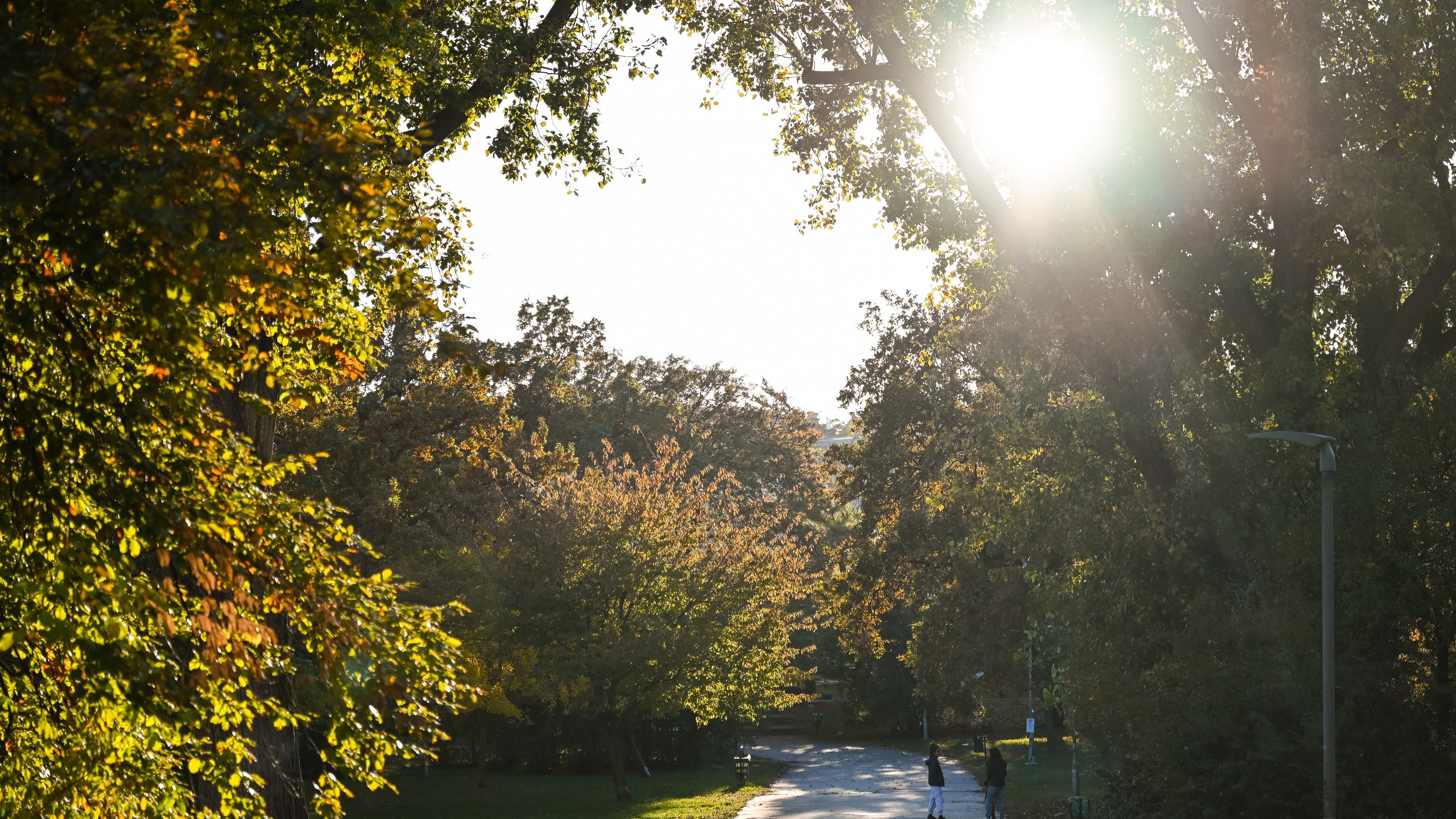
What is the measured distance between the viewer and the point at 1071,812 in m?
22.5

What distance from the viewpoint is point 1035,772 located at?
37.3 m

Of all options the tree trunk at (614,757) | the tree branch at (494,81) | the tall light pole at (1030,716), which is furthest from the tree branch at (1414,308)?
the tree trunk at (614,757)

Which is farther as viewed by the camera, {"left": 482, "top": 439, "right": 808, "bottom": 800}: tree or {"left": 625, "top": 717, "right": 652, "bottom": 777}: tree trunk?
{"left": 625, "top": 717, "right": 652, "bottom": 777}: tree trunk

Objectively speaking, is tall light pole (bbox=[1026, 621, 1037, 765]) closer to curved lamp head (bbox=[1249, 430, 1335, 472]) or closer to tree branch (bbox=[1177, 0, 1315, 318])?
tree branch (bbox=[1177, 0, 1315, 318])

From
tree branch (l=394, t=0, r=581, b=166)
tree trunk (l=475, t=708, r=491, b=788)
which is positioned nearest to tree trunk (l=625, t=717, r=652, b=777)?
tree trunk (l=475, t=708, r=491, b=788)

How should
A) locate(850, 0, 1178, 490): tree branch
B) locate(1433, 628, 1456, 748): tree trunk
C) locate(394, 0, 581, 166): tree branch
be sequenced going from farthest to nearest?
locate(850, 0, 1178, 490): tree branch < locate(1433, 628, 1456, 748): tree trunk < locate(394, 0, 581, 166): tree branch

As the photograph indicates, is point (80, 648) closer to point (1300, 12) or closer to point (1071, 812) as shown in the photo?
point (1300, 12)

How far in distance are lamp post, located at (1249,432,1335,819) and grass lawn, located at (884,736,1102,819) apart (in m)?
5.66

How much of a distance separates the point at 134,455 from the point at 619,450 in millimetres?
48910

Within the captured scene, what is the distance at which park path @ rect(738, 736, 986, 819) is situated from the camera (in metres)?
26.0

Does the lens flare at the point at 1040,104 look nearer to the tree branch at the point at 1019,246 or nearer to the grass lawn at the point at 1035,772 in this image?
the tree branch at the point at 1019,246

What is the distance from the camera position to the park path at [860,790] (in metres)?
26.0

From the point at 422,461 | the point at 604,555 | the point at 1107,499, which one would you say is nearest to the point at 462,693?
the point at 1107,499

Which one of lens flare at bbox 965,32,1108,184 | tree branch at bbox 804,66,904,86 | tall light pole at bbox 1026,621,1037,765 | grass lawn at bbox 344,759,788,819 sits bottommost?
grass lawn at bbox 344,759,788,819
